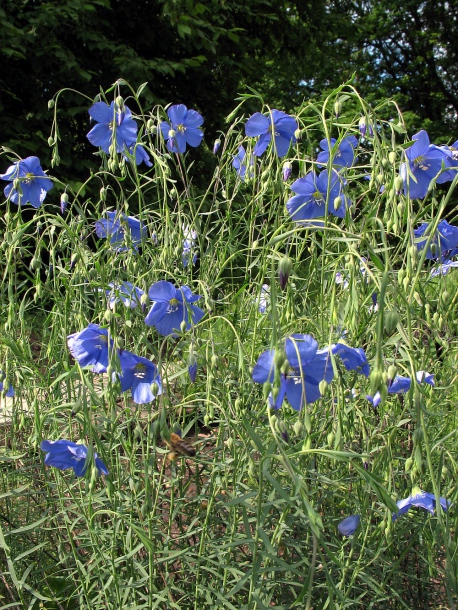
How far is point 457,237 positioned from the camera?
2029 mm

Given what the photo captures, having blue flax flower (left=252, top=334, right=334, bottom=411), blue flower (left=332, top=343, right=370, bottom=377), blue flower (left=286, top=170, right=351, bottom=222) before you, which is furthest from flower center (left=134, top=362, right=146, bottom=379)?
blue flower (left=286, top=170, right=351, bottom=222)

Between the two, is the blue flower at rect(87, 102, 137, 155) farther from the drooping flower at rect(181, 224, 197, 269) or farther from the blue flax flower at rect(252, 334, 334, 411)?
the blue flax flower at rect(252, 334, 334, 411)

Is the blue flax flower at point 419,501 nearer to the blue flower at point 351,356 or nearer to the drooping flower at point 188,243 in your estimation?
the blue flower at point 351,356

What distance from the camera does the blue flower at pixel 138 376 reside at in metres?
1.56

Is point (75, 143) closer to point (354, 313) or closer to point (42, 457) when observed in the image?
point (42, 457)

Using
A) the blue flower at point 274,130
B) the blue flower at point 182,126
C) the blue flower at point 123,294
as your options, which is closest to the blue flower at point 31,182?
the blue flower at point 182,126

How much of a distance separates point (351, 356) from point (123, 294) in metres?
0.59

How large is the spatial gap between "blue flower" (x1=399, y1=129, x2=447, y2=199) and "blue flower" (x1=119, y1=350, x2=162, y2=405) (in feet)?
2.74

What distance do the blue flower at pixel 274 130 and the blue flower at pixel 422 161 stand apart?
37 centimetres

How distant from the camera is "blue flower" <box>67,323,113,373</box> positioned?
1.59 m

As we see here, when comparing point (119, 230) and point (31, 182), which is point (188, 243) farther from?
point (31, 182)

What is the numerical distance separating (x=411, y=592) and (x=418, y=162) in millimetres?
1276

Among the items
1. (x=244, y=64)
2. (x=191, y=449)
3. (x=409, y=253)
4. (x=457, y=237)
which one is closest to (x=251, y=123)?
(x=457, y=237)

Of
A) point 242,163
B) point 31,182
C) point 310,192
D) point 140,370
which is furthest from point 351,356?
point 31,182
